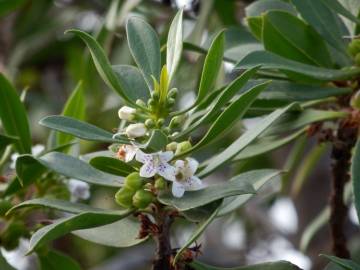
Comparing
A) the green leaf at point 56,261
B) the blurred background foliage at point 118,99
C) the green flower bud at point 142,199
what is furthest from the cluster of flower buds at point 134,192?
the blurred background foliage at point 118,99

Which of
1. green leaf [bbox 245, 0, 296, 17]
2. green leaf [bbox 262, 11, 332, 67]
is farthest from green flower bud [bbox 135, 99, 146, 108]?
green leaf [bbox 245, 0, 296, 17]

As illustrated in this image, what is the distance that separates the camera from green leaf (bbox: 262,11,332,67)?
118 centimetres

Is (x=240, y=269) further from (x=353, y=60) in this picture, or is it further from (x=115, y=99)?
(x=115, y=99)

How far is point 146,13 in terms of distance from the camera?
6.93 feet

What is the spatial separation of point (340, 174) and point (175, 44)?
405 mm

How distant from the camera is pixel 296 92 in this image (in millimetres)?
1194

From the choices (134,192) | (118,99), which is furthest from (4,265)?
(118,99)

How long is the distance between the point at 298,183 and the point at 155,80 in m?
0.77

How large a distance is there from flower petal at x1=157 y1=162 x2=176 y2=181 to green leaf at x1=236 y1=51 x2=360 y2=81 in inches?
5.6

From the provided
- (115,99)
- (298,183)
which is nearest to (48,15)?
(115,99)

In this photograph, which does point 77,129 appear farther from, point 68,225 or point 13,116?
point 13,116

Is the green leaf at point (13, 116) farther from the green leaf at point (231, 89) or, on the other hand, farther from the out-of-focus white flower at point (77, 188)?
the green leaf at point (231, 89)

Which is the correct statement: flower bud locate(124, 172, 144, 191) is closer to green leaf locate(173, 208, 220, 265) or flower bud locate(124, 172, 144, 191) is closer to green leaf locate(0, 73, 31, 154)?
green leaf locate(173, 208, 220, 265)

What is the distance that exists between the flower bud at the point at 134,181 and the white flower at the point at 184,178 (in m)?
0.05
